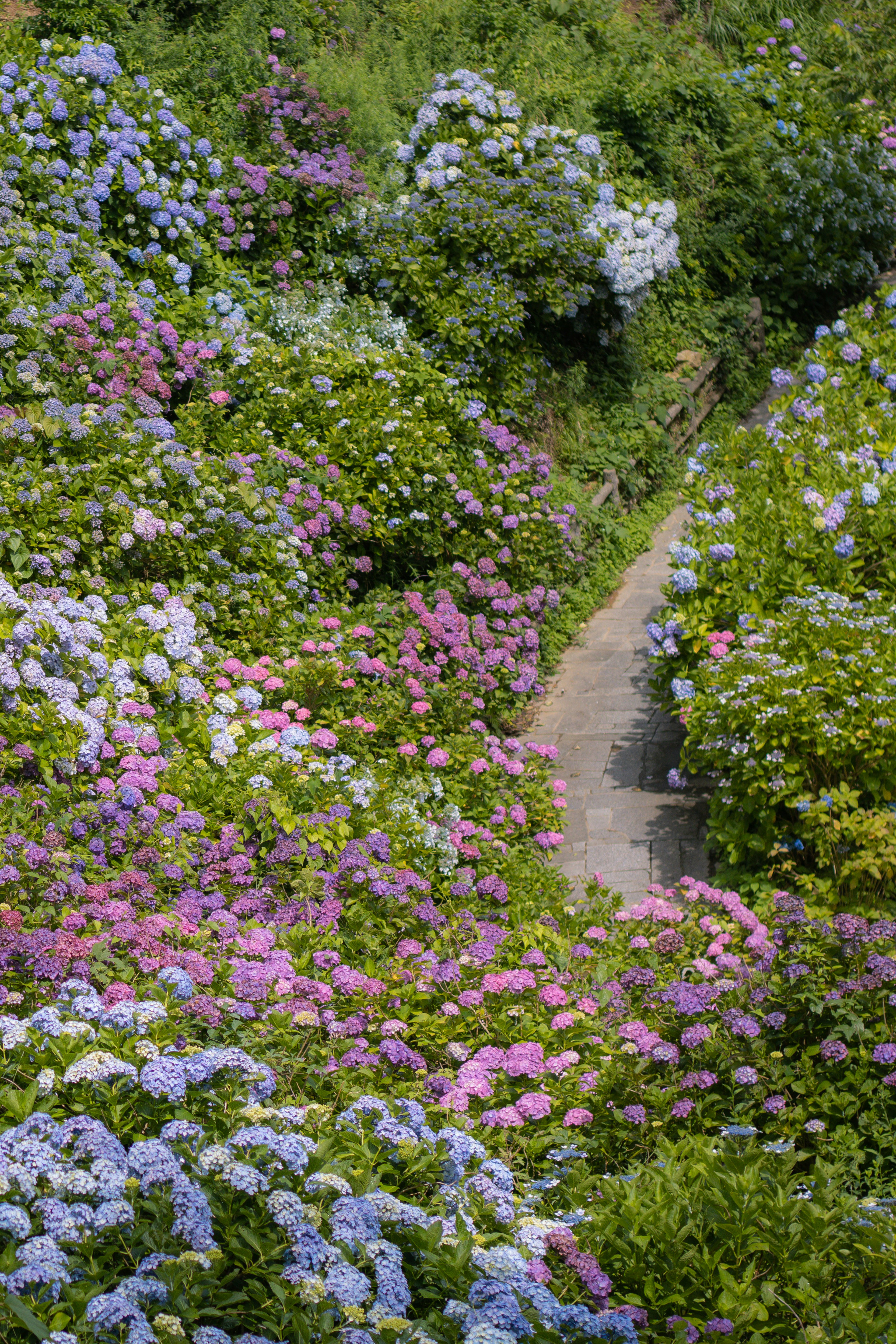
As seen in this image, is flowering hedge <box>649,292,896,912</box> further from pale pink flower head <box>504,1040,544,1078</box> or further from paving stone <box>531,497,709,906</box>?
Answer: pale pink flower head <box>504,1040,544,1078</box>

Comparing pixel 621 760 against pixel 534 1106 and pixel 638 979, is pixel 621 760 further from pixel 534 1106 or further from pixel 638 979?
pixel 534 1106

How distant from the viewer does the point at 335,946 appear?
3871 mm

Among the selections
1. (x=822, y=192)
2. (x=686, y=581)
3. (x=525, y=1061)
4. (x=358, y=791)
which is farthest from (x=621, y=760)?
(x=822, y=192)

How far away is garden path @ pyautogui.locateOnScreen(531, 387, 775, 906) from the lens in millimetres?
5660

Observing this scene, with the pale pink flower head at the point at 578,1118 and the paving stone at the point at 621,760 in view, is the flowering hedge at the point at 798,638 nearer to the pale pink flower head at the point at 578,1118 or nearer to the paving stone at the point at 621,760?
the paving stone at the point at 621,760

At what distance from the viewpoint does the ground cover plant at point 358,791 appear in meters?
2.34

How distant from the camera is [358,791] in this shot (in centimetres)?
460

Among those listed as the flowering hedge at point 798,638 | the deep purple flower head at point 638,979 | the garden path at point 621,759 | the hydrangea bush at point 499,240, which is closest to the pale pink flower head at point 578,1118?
the deep purple flower head at point 638,979

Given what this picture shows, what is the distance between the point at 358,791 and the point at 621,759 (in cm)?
228

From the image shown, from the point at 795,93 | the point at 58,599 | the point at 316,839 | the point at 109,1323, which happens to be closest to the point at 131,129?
the point at 58,599

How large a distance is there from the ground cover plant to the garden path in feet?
0.80

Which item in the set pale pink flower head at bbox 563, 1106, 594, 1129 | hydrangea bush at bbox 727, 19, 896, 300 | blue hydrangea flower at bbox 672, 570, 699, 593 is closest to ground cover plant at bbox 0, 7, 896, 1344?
pale pink flower head at bbox 563, 1106, 594, 1129

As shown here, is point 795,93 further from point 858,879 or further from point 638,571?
point 858,879

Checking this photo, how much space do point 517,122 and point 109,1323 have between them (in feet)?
29.7
